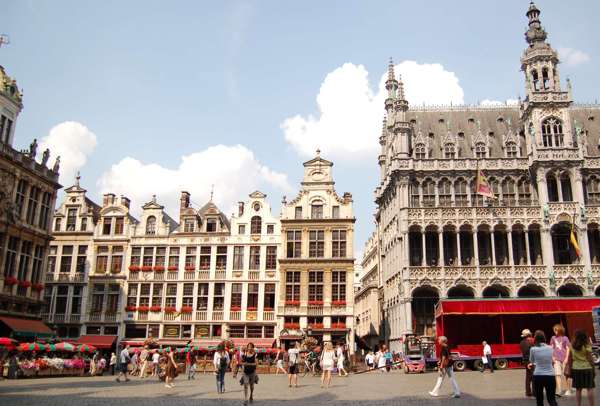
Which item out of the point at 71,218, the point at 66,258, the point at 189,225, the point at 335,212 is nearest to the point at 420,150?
the point at 335,212

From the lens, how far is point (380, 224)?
57312mm

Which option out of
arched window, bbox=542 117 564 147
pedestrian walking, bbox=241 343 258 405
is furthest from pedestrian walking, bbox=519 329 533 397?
arched window, bbox=542 117 564 147

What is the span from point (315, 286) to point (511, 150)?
21.6 meters

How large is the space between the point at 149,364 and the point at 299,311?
13.2 m

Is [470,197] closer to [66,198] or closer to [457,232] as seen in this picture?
[457,232]

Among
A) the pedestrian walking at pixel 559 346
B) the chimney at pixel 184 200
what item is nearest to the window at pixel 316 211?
the chimney at pixel 184 200

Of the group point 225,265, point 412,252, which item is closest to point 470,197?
point 412,252

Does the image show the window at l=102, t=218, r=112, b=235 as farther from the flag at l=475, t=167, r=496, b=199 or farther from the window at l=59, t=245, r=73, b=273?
the flag at l=475, t=167, r=496, b=199

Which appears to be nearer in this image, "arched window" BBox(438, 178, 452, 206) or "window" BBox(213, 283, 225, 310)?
"window" BBox(213, 283, 225, 310)

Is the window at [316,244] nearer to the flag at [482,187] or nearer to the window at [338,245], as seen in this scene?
the window at [338,245]

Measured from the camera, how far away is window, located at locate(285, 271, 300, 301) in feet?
141

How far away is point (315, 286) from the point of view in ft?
142

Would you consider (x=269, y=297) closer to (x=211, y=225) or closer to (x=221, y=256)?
(x=221, y=256)

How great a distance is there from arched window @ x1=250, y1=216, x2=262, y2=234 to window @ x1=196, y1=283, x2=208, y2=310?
241 inches
